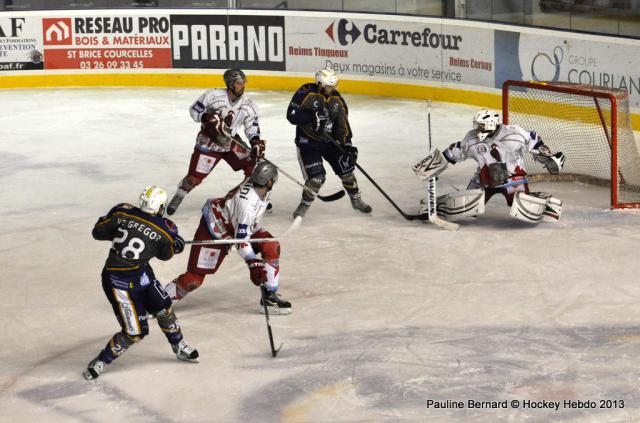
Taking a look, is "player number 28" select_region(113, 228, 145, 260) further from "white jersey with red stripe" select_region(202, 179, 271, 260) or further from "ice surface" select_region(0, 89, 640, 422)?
"white jersey with red stripe" select_region(202, 179, 271, 260)

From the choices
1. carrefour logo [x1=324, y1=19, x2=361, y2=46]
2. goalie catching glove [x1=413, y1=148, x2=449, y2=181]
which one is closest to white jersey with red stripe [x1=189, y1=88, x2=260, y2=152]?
goalie catching glove [x1=413, y1=148, x2=449, y2=181]

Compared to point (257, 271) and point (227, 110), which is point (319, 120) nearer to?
point (227, 110)

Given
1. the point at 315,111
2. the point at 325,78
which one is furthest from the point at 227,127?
the point at 325,78

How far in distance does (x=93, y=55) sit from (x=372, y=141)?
17.6ft

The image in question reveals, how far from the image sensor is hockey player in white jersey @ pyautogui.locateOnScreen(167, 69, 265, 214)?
10.0 meters

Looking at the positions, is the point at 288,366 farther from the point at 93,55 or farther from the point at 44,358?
the point at 93,55

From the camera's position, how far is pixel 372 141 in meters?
13.3

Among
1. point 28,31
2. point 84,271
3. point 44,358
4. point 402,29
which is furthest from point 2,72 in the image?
point 44,358

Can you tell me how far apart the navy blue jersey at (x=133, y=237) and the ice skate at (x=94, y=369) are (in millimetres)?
554

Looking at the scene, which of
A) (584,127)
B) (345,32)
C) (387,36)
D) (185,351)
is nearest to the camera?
(185,351)

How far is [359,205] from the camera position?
34.2 feet

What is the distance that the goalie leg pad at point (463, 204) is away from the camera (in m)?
9.77

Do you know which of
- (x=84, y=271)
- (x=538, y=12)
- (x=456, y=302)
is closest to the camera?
(x=456, y=302)

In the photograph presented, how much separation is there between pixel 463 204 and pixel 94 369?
12.8ft
